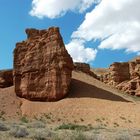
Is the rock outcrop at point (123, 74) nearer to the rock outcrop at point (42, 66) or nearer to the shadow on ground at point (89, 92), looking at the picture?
the shadow on ground at point (89, 92)

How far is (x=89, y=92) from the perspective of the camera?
53.0 metres

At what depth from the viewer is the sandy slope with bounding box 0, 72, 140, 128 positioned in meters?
45.0

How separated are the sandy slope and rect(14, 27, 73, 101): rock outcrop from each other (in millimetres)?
1420

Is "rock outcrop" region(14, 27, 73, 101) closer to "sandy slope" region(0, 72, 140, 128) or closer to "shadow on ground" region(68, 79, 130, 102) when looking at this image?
"sandy slope" region(0, 72, 140, 128)

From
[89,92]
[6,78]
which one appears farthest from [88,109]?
[6,78]

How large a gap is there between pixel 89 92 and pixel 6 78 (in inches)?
739

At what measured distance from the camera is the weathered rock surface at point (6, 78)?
6482 centimetres

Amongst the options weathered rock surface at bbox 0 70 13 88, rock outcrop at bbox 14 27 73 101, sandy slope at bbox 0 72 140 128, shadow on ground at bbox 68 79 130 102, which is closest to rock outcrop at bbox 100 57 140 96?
shadow on ground at bbox 68 79 130 102

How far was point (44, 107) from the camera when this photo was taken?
50281 millimetres

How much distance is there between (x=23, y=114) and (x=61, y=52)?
31.0 feet

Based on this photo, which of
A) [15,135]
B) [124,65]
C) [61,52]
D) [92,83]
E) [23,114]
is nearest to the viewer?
[15,135]

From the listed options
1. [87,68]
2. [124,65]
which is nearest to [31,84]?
[87,68]

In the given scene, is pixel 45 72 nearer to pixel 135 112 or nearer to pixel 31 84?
pixel 31 84

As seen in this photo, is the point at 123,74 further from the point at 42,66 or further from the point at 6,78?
the point at 42,66
